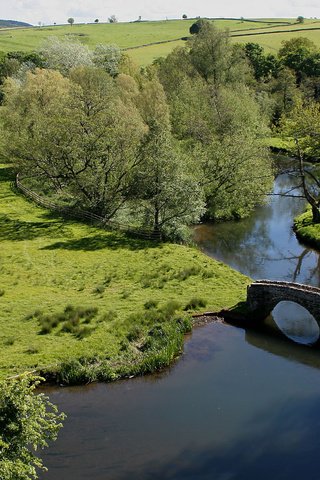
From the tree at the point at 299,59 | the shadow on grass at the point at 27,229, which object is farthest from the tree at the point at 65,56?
the shadow on grass at the point at 27,229

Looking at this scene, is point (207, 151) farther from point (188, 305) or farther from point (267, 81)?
point (267, 81)

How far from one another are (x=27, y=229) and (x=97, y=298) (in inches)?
761

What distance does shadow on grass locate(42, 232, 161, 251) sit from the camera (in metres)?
47.9

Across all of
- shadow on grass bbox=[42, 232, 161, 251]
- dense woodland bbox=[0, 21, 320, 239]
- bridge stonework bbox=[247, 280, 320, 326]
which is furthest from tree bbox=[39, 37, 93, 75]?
bridge stonework bbox=[247, 280, 320, 326]

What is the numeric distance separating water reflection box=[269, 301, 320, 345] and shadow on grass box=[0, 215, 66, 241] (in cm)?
2382

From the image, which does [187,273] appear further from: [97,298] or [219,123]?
[219,123]

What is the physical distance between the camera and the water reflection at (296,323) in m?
34.3

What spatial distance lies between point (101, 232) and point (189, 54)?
6146 cm

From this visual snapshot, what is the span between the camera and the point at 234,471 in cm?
2303

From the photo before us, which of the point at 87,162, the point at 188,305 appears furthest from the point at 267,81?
the point at 188,305

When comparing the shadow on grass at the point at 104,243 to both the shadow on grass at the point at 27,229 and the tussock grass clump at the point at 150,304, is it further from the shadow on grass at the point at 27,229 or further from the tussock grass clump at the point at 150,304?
the tussock grass clump at the point at 150,304

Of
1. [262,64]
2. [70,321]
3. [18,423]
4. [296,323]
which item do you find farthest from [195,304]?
[262,64]

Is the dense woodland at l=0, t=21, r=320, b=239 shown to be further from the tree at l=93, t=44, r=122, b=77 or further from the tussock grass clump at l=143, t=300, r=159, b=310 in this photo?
the tree at l=93, t=44, r=122, b=77

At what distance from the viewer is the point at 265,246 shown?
174 feet
